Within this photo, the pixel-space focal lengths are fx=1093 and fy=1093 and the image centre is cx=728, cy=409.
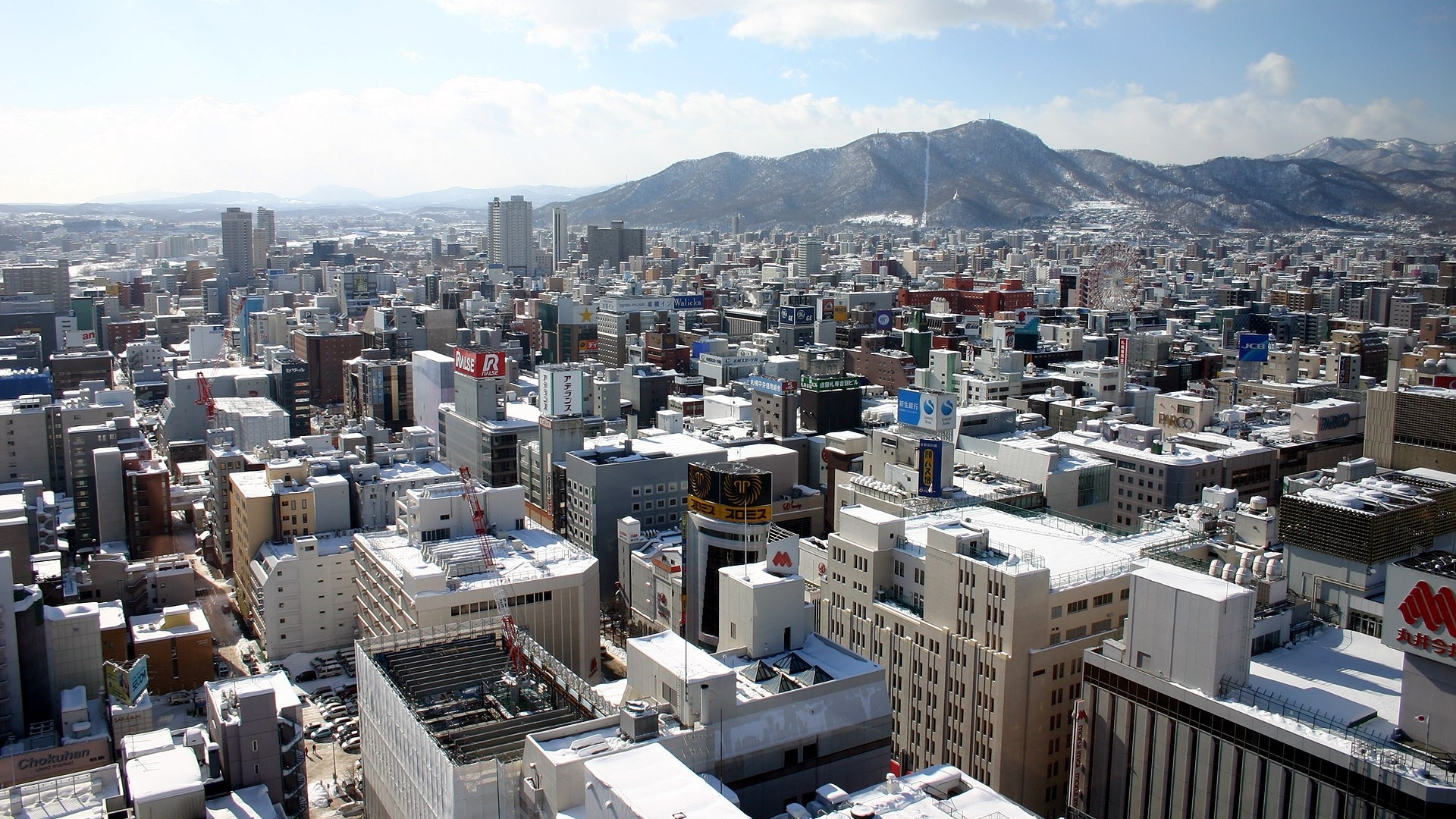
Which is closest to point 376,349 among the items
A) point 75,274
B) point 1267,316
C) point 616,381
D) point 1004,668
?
point 616,381

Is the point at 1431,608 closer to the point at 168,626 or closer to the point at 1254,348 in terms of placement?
the point at 168,626

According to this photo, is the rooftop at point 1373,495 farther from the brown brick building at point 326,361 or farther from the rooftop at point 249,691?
the brown brick building at point 326,361

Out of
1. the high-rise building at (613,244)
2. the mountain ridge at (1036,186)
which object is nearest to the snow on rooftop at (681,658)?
the high-rise building at (613,244)

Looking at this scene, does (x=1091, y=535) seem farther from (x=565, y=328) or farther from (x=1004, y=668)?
(x=565, y=328)

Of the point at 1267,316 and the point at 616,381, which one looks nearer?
the point at 616,381

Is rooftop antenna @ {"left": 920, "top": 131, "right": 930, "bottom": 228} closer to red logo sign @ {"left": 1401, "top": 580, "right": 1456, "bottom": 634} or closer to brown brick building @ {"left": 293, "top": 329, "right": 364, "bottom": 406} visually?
brown brick building @ {"left": 293, "top": 329, "right": 364, "bottom": 406}

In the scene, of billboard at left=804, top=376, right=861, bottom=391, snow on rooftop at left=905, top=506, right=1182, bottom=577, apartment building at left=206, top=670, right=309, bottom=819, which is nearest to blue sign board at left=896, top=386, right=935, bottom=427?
snow on rooftop at left=905, top=506, right=1182, bottom=577

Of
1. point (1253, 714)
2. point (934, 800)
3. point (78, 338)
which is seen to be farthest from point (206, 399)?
point (1253, 714)
